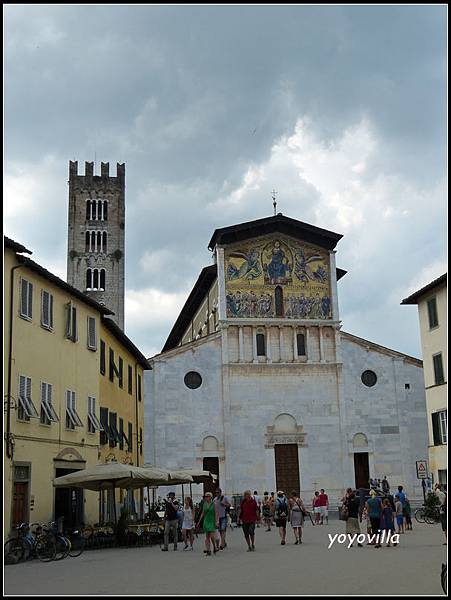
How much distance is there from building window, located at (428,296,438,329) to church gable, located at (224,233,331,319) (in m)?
15.6

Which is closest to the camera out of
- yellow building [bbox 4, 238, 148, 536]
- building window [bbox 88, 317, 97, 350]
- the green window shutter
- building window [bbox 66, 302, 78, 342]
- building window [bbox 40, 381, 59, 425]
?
yellow building [bbox 4, 238, 148, 536]

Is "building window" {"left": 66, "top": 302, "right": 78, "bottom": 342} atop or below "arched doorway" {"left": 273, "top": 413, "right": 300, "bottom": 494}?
atop

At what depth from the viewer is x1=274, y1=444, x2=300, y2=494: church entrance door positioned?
45.6 metres

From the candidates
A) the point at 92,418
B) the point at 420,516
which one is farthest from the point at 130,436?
the point at 420,516

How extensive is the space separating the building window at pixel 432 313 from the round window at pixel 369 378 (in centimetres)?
1557

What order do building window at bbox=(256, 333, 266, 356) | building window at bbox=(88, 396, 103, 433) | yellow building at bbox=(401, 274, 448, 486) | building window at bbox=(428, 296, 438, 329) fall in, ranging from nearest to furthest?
building window at bbox=(88, 396, 103, 433) → yellow building at bbox=(401, 274, 448, 486) → building window at bbox=(428, 296, 438, 329) → building window at bbox=(256, 333, 266, 356)

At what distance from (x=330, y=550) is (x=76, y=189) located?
74902 millimetres

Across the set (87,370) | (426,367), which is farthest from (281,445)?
(87,370)

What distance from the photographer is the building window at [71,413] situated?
25295 mm

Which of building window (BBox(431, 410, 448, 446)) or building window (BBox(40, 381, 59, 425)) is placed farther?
building window (BBox(431, 410, 448, 446))

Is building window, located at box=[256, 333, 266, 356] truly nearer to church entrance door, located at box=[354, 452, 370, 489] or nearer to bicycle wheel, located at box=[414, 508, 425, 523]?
church entrance door, located at box=[354, 452, 370, 489]

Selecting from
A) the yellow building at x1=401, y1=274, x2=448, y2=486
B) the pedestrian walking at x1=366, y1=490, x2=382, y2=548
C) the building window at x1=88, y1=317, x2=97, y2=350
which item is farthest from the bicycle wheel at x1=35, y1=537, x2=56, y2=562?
the yellow building at x1=401, y1=274, x2=448, y2=486

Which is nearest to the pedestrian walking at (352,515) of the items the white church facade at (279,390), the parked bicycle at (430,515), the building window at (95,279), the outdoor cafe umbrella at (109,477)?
the outdoor cafe umbrella at (109,477)

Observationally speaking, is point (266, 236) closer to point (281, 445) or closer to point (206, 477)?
point (281, 445)
